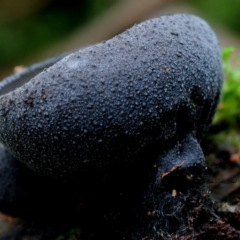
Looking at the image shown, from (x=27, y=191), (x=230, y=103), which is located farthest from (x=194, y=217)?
(x=230, y=103)

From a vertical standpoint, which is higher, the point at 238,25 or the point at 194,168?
the point at 194,168

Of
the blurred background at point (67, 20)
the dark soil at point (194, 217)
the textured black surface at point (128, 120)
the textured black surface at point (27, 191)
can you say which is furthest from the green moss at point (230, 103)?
the blurred background at point (67, 20)

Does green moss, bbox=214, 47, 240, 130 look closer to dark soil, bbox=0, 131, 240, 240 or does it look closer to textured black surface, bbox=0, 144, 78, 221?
dark soil, bbox=0, 131, 240, 240

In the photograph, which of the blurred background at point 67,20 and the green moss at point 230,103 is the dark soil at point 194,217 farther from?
the blurred background at point 67,20

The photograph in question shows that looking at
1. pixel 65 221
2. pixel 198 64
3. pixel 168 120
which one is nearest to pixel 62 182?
pixel 65 221

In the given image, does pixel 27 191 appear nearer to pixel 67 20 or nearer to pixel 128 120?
pixel 128 120

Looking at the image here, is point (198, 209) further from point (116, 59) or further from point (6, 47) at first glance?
point (6, 47)
